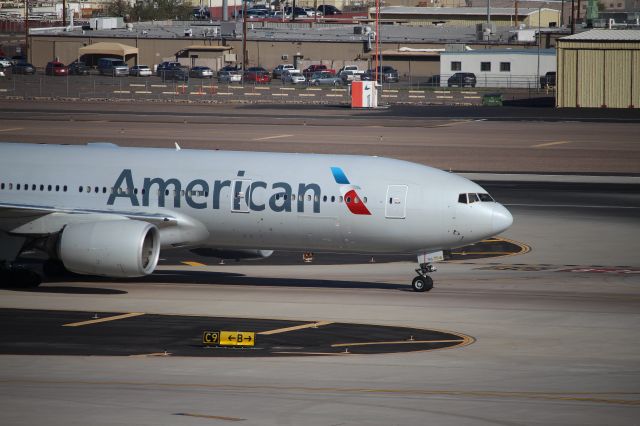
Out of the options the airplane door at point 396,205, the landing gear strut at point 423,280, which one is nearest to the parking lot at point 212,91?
the landing gear strut at point 423,280

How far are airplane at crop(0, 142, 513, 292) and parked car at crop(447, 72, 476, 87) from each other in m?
125

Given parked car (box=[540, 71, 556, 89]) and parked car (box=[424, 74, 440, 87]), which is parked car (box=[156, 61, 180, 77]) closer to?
parked car (box=[424, 74, 440, 87])

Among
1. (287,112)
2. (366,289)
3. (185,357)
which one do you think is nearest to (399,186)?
(366,289)

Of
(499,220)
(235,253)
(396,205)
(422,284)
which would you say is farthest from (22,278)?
(499,220)

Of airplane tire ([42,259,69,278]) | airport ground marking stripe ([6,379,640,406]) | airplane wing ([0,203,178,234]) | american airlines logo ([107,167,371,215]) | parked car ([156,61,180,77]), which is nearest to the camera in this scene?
airport ground marking stripe ([6,379,640,406])

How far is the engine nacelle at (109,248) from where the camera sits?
40.1 meters

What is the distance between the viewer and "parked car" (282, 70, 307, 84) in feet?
560

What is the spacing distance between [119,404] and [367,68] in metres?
165

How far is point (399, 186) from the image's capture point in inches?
1633

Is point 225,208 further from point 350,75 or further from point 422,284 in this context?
point 350,75

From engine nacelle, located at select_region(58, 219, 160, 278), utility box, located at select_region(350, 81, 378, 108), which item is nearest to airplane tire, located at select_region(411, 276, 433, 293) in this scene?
engine nacelle, located at select_region(58, 219, 160, 278)

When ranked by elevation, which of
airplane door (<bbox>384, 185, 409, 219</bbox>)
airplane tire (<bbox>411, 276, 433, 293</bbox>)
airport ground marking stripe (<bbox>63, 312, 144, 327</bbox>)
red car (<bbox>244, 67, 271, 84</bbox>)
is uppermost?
red car (<bbox>244, 67, 271, 84</bbox>)

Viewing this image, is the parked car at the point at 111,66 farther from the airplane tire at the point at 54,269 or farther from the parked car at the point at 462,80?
the airplane tire at the point at 54,269

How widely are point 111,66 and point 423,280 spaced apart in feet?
462
